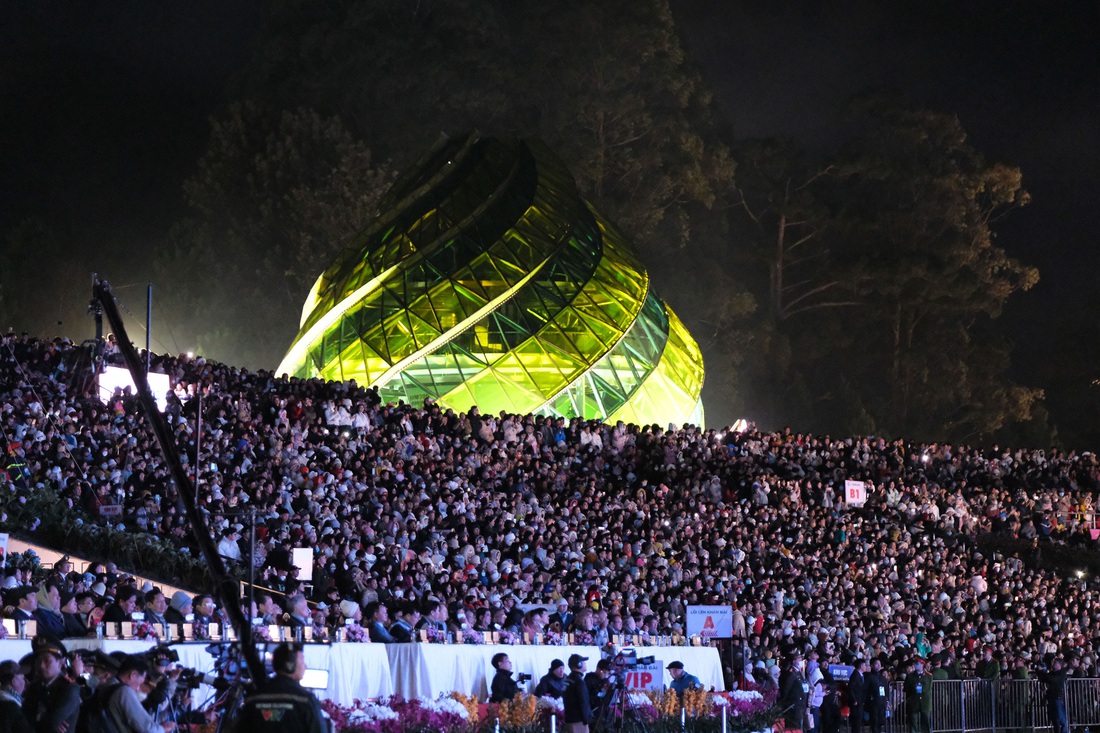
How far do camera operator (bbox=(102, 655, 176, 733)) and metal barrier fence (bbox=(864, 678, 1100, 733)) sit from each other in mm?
15694

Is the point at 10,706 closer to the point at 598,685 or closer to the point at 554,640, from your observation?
the point at 598,685

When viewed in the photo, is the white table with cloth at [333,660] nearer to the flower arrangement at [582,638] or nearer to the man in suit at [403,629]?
the man in suit at [403,629]

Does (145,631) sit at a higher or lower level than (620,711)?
higher

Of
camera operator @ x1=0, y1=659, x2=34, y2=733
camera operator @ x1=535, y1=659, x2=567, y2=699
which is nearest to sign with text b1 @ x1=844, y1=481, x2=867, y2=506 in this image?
camera operator @ x1=535, y1=659, x2=567, y2=699

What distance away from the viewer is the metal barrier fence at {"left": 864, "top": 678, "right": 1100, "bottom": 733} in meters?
23.1

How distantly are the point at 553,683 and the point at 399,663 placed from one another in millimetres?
1620

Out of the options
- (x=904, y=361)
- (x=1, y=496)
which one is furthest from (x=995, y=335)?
(x=1, y=496)

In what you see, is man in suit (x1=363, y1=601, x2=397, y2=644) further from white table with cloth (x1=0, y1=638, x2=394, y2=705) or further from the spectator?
the spectator

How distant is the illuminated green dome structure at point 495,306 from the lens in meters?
35.8

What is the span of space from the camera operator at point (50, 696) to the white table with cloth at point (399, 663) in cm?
221

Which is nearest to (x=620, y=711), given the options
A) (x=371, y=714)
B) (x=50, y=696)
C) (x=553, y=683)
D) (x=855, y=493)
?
(x=553, y=683)

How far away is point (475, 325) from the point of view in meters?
36.0

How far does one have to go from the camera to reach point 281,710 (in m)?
8.06

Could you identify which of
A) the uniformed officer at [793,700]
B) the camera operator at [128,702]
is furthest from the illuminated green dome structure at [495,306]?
the camera operator at [128,702]
